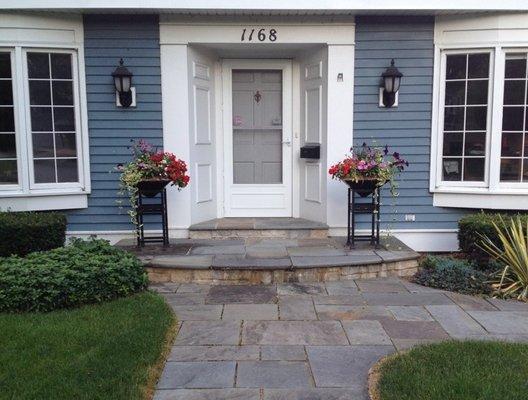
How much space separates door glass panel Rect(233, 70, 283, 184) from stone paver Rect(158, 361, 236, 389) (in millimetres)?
4005

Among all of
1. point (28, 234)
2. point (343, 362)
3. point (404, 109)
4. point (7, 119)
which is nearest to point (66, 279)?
point (28, 234)

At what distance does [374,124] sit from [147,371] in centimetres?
434

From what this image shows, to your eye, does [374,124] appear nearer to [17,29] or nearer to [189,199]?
[189,199]

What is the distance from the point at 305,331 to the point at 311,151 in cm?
318

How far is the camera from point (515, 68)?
21.0 ft

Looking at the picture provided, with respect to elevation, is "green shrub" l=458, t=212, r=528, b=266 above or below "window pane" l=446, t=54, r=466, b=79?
below

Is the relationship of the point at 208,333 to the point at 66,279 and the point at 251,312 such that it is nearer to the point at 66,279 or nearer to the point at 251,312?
the point at 251,312

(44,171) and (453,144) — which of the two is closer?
(44,171)

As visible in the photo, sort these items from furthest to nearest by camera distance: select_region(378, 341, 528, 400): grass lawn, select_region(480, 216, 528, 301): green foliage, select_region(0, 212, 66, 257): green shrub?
select_region(0, 212, 66, 257): green shrub, select_region(480, 216, 528, 301): green foliage, select_region(378, 341, 528, 400): grass lawn

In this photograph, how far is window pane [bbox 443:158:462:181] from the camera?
6637mm

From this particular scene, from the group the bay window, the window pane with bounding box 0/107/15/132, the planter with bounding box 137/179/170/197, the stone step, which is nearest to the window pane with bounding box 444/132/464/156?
the bay window

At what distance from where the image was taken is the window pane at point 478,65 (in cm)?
642

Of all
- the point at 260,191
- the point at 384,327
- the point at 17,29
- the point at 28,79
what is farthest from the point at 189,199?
the point at 384,327

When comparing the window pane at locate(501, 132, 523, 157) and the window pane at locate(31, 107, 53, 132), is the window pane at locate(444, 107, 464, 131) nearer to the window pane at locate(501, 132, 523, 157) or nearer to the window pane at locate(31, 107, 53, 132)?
the window pane at locate(501, 132, 523, 157)
